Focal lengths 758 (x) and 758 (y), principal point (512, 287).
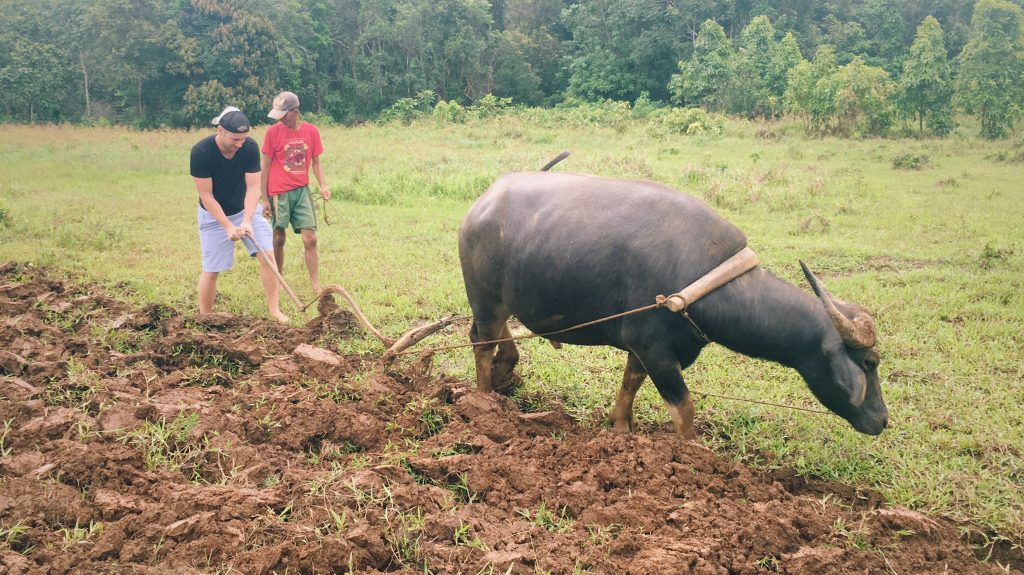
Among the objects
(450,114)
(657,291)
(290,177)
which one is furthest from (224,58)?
(657,291)

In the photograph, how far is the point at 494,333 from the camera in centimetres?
493

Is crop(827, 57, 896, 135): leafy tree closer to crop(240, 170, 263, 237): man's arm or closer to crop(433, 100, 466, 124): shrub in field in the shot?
crop(433, 100, 466, 124): shrub in field

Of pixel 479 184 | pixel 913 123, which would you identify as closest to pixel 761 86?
pixel 913 123

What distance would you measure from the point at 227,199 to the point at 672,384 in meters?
4.22

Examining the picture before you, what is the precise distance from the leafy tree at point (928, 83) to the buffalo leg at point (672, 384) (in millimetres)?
22871

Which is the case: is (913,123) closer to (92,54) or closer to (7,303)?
(7,303)

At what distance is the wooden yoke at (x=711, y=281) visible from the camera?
3.76 m

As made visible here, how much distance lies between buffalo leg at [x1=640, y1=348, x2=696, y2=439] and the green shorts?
14.2 ft

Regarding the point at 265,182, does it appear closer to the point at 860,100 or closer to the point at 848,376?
the point at 848,376

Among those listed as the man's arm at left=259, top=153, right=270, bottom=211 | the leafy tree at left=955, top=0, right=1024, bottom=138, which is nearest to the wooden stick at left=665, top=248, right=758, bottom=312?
the man's arm at left=259, top=153, right=270, bottom=211

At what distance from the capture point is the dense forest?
2334cm

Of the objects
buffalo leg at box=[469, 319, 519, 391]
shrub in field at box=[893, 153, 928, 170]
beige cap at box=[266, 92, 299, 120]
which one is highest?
beige cap at box=[266, 92, 299, 120]

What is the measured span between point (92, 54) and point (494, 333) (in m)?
33.1

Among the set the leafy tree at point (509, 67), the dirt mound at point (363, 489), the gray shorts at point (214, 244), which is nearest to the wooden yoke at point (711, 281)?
the dirt mound at point (363, 489)
